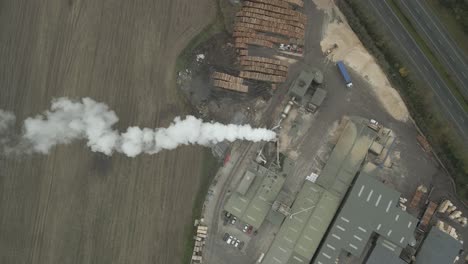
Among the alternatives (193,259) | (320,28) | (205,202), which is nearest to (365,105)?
(320,28)

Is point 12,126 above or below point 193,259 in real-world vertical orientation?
above

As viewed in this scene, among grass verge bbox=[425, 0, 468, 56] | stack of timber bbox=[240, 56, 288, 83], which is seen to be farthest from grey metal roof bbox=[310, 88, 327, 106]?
grass verge bbox=[425, 0, 468, 56]

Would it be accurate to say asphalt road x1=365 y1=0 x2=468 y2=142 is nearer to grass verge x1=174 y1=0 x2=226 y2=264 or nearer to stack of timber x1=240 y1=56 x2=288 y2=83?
stack of timber x1=240 y1=56 x2=288 y2=83

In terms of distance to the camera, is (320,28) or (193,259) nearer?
(193,259)

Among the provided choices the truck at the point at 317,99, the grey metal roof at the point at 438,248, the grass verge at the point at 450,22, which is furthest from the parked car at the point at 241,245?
the grass verge at the point at 450,22

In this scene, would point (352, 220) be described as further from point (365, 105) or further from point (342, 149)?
point (365, 105)

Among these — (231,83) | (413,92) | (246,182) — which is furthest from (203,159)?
(413,92)
